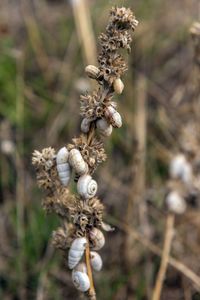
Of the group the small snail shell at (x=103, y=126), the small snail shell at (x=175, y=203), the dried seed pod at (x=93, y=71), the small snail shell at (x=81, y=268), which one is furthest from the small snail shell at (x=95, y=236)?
the small snail shell at (x=175, y=203)

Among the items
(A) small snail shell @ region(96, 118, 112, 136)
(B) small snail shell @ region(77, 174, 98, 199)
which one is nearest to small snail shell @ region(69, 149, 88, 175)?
(B) small snail shell @ region(77, 174, 98, 199)

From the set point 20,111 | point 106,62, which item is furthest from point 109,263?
point 106,62

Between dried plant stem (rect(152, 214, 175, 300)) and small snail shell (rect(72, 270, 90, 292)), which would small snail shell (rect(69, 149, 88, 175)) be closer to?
small snail shell (rect(72, 270, 90, 292))

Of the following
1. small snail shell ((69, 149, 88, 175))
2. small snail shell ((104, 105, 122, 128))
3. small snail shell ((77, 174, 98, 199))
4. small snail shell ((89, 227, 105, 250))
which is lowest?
small snail shell ((89, 227, 105, 250))

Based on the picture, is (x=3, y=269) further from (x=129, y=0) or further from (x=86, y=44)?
(x=129, y=0)

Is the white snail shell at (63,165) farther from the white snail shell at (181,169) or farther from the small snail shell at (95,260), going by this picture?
the white snail shell at (181,169)
